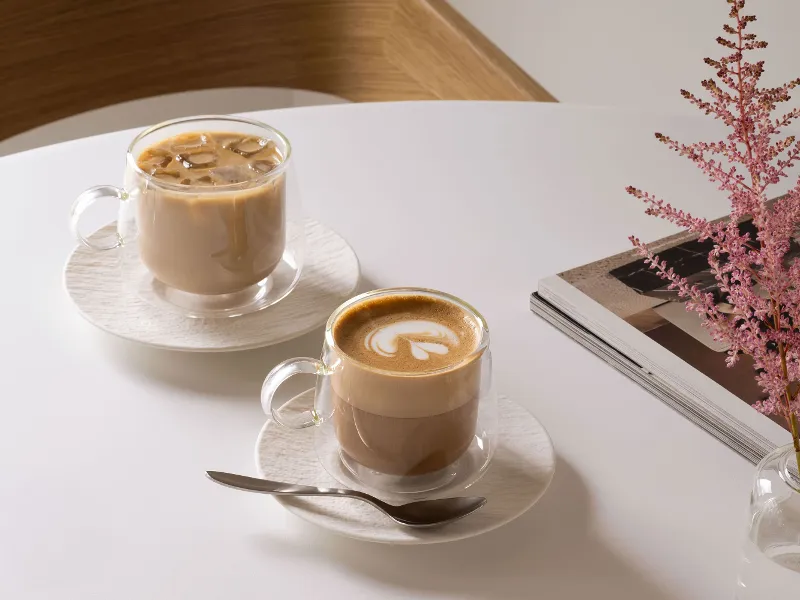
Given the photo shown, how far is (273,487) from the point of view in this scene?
0.69 m

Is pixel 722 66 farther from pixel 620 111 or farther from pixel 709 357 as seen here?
pixel 620 111

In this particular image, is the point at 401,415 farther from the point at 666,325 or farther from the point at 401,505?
the point at 666,325

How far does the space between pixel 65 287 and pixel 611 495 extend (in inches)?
20.0

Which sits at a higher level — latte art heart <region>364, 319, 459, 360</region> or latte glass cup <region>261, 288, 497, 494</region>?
latte art heart <region>364, 319, 459, 360</region>

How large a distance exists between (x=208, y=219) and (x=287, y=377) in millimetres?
228

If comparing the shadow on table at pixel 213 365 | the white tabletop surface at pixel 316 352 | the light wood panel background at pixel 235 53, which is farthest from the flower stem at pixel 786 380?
the light wood panel background at pixel 235 53

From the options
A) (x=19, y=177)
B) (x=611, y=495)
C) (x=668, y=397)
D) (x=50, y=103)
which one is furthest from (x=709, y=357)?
(x=50, y=103)

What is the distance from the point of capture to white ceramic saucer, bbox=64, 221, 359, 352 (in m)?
0.86

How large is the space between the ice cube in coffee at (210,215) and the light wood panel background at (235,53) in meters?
0.88

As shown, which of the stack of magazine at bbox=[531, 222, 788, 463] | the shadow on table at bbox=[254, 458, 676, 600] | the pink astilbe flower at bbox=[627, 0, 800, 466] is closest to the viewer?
the pink astilbe flower at bbox=[627, 0, 800, 466]

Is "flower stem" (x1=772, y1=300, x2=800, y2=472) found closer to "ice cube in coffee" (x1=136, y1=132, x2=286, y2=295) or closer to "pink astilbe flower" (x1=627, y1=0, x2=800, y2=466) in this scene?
"pink astilbe flower" (x1=627, y1=0, x2=800, y2=466)

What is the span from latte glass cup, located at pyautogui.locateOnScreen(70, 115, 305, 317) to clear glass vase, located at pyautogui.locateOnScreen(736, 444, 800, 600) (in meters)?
0.46

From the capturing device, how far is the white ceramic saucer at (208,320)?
86 centimetres

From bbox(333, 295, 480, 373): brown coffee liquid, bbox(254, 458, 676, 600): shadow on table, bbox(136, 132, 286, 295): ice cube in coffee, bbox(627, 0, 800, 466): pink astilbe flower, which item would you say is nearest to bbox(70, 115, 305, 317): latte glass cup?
bbox(136, 132, 286, 295): ice cube in coffee
